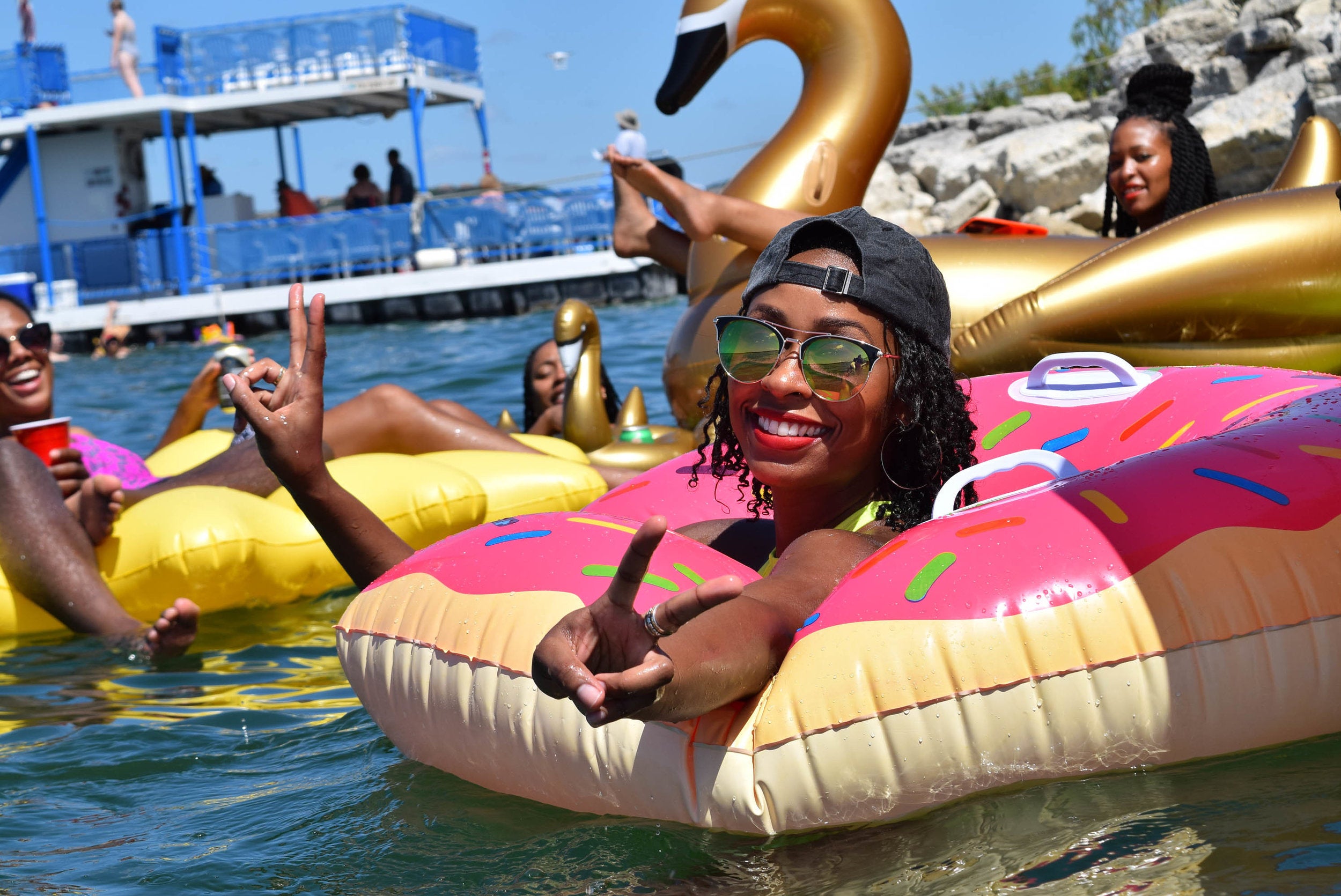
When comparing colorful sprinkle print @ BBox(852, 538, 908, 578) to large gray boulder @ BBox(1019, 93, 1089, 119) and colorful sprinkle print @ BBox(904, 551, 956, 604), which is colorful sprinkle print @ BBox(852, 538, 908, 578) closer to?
colorful sprinkle print @ BBox(904, 551, 956, 604)

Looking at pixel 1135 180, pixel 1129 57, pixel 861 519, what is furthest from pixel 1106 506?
pixel 1129 57

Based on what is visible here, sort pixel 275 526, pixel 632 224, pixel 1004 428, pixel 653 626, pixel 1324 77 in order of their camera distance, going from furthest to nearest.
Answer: pixel 1324 77 → pixel 632 224 → pixel 275 526 → pixel 1004 428 → pixel 653 626

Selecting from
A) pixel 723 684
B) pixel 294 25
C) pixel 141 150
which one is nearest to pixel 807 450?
pixel 723 684

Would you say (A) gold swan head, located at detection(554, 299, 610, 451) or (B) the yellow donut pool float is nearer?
(B) the yellow donut pool float

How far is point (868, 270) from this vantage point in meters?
2.04

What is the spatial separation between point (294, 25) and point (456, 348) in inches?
358

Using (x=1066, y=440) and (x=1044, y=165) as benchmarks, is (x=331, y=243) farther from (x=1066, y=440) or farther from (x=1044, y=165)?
(x=1066, y=440)

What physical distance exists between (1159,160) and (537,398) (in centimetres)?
307

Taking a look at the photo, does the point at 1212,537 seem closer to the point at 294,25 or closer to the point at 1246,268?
the point at 1246,268

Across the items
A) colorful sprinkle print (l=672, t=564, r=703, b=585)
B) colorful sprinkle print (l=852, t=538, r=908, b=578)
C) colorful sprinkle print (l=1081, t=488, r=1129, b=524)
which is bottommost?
colorful sprinkle print (l=672, t=564, r=703, b=585)

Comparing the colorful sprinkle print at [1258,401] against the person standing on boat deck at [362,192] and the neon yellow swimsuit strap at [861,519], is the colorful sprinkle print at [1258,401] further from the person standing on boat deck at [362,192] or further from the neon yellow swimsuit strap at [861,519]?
the person standing on boat deck at [362,192]

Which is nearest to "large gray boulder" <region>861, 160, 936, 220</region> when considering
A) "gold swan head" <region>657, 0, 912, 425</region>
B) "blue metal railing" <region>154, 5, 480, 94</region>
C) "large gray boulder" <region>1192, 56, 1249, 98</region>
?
"large gray boulder" <region>1192, 56, 1249, 98</region>

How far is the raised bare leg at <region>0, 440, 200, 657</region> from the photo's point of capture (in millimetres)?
3711

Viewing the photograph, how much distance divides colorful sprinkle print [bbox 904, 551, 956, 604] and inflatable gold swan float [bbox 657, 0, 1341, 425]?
2008mm
